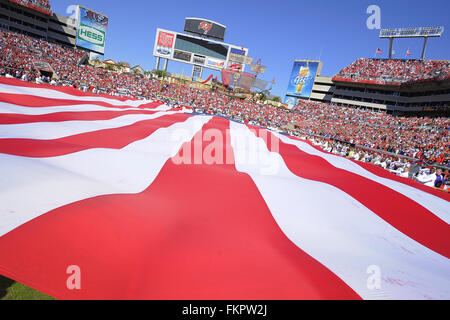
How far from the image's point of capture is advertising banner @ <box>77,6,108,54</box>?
1718 inches

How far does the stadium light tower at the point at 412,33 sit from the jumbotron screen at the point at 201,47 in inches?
1137

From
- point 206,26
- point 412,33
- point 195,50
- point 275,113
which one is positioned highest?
point 206,26

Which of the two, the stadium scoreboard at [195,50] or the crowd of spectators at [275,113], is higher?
the stadium scoreboard at [195,50]

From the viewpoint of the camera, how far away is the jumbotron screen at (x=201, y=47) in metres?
48.8

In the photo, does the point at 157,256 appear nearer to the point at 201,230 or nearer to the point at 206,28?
the point at 201,230

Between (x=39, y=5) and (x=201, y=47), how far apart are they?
2929cm

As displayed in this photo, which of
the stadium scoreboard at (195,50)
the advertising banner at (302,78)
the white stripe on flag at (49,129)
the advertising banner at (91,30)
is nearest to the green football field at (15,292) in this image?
the white stripe on flag at (49,129)

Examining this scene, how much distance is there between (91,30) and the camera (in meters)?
45.2

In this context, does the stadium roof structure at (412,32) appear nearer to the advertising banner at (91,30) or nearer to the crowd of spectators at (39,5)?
the advertising banner at (91,30)

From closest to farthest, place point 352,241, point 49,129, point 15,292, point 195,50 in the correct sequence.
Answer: point 352,241
point 15,292
point 49,129
point 195,50

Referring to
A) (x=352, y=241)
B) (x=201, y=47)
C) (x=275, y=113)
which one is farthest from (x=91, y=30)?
(x=352, y=241)

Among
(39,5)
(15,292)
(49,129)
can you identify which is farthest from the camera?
(39,5)

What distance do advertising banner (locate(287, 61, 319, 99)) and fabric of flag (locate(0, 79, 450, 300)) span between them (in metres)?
53.0
